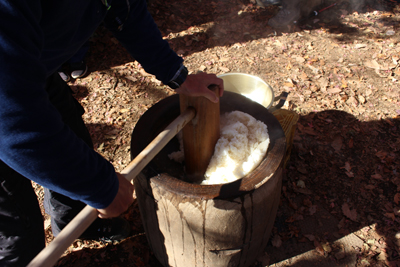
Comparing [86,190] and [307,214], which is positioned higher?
[86,190]

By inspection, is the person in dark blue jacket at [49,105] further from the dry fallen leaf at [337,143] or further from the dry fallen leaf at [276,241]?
the dry fallen leaf at [337,143]

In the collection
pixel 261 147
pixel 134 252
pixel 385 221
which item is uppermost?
pixel 261 147

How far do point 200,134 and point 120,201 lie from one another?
0.71 meters

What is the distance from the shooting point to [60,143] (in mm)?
897

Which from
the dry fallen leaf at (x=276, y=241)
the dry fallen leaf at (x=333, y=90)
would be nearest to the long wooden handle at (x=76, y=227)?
the dry fallen leaf at (x=276, y=241)

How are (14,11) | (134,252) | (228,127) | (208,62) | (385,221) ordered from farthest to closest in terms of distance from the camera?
(208,62) < (385,221) < (134,252) < (228,127) < (14,11)

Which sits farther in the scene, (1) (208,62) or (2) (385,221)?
(1) (208,62)

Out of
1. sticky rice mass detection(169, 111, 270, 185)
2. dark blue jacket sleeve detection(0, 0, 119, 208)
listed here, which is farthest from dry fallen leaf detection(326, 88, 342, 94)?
dark blue jacket sleeve detection(0, 0, 119, 208)

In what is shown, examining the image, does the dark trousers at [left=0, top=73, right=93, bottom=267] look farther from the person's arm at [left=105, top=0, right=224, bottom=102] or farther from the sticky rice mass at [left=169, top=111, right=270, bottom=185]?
the sticky rice mass at [left=169, top=111, right=270, bottom=185]

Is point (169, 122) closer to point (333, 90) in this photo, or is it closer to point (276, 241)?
point (276, 241)

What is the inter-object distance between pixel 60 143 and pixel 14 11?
403mm

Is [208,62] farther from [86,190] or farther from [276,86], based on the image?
[86,190]

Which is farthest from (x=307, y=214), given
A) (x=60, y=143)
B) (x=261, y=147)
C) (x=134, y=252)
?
(x=60, y=143)

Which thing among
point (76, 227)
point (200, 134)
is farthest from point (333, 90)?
point (76, 227)
